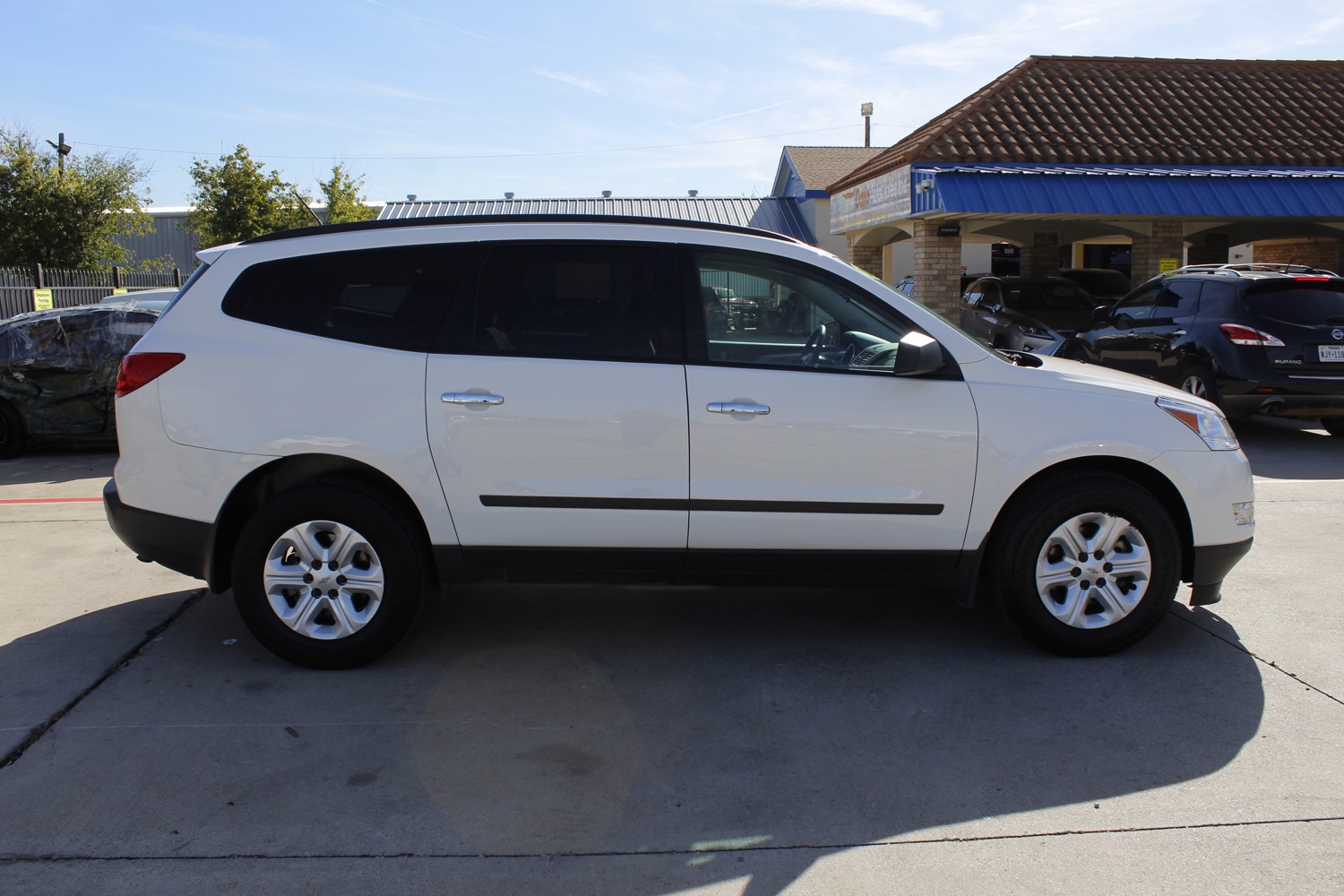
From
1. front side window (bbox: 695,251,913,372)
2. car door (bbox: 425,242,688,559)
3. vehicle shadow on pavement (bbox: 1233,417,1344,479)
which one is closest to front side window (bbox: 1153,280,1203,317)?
vehicle shadow on pavement (bbox: 1233,417,1344,479)

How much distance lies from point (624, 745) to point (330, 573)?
4.94 feet

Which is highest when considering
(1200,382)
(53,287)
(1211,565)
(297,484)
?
(53,287)

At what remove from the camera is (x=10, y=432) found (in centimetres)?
1066

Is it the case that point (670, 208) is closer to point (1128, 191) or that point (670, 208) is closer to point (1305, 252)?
point (1305, 252)

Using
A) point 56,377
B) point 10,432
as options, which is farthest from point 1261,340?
point 10,432

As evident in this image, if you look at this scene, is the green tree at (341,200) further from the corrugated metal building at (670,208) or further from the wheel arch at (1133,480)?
the wheel arch at (1133,480)

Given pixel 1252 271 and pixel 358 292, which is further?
pixel 1252 271

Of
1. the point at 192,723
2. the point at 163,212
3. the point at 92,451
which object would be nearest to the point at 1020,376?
the point at 192,723

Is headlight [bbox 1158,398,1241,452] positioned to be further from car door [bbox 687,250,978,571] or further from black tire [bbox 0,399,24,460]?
black tire [bbox 0,399,24,460]

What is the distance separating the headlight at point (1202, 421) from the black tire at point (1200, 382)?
6089mm

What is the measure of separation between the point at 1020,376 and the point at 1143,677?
1.36 m

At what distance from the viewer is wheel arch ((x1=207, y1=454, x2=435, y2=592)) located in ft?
14.9

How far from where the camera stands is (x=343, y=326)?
4547mm

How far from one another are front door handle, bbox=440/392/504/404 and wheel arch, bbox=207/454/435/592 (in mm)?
435
